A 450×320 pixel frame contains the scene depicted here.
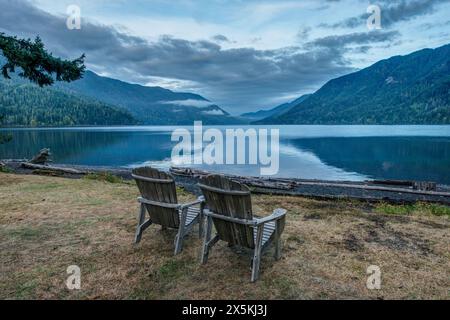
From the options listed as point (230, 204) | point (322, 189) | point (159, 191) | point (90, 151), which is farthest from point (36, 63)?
point (90, 151)

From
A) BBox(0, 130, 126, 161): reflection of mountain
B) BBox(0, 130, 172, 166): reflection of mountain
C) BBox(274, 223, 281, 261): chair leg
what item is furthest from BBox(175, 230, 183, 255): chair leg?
BBox(0, 130, 126, 161): reflection of mountain

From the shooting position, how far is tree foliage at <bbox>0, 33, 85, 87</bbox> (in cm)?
1012

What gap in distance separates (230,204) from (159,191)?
167cm

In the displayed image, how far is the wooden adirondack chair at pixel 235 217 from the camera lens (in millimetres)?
4719

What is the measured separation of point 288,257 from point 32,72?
34.5 ft

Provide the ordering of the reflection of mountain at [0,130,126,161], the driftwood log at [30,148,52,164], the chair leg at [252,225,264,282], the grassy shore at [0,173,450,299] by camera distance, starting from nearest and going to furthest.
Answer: the grassy shore at [0,173,450,299] < the chair leg at [252,225,264,282] < the driftwood log at [30,148,52,164] < the reflection of mountain at [0,130,126,161]

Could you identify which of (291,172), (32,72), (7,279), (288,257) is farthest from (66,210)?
(291,172)

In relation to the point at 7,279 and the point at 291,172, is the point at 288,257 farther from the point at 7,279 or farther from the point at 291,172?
the point at 291,172

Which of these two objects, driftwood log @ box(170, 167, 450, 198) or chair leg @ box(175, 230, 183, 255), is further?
driftwood log @ box(170, 167, 450, 198)

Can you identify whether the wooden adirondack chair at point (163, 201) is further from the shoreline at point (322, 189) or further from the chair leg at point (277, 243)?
the shoreline at point (322, 189)

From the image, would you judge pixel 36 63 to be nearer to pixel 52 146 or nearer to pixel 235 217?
pixel 235 217

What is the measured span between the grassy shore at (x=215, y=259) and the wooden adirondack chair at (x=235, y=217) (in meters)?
0.49

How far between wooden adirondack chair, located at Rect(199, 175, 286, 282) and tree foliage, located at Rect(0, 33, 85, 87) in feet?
28.2

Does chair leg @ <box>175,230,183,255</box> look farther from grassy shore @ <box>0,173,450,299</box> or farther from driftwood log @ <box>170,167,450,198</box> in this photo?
driftwood log @ <box>170,167,450,198</box>
